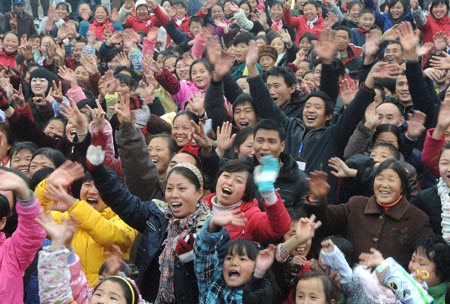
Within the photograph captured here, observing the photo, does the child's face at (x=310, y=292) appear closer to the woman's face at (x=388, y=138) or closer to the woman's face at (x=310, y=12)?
the woman's face at (x=388, y=138)

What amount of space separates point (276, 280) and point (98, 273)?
3.66ft

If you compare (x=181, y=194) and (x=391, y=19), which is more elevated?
(x=181, y=194)

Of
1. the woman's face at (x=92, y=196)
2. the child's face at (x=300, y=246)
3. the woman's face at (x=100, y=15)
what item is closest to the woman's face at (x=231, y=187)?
the child's face at (x=300, y=246)

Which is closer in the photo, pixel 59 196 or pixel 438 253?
pixel 59 196

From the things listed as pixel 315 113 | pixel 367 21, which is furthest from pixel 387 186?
pixel 367 21

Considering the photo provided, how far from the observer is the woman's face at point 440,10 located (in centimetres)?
1071

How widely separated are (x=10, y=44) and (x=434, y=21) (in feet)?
17.6

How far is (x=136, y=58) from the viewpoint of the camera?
1026 centimetres

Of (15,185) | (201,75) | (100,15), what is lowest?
(100,15)

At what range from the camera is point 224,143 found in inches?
244

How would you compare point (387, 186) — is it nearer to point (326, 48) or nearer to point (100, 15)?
point (326, 48)

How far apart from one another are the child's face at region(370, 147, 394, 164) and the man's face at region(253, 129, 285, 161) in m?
0.69

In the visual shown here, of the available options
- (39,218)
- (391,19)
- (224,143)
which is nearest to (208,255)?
(39,218)

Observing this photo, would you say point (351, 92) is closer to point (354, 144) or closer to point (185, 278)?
point (354, 144)
